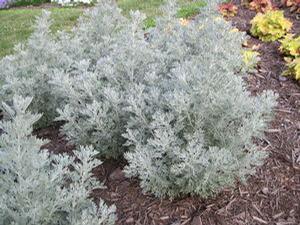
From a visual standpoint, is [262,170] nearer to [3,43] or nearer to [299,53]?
[299,53]

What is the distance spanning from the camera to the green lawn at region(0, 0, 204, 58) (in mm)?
7777

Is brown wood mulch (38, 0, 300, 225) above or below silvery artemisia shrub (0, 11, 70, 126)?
below

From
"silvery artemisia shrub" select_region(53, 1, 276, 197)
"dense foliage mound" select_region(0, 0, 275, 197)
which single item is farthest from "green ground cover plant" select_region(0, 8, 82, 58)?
"silvery artemisia shrub" select_region(53, 1, 276, 197)

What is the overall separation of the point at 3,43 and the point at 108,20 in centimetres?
358

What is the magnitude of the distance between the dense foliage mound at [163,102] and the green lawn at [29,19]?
3.25m

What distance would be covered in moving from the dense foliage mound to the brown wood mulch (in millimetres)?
111

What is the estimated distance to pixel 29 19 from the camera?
876 cm

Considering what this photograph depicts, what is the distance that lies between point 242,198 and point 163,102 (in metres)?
0.81

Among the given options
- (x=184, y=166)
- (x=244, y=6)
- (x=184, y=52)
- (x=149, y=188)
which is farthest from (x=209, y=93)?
(x=244, y=6)

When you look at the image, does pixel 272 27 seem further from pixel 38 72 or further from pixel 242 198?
pixel 242 198

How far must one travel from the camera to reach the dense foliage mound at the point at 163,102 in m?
2.94

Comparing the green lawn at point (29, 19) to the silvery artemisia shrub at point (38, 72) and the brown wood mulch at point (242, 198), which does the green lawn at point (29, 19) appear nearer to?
the silvery artemisia shrub at point (38, 72)

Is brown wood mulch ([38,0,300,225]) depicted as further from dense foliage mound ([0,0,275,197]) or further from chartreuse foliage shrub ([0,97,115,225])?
chartreuse foliage shrub ([0,97,115,225])

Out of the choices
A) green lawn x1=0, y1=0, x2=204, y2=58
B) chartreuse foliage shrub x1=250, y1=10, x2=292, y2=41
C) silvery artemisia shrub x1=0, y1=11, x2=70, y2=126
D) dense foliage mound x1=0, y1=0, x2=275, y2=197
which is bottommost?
green lawn x1=0, y1=0, x2=204, y2=58
